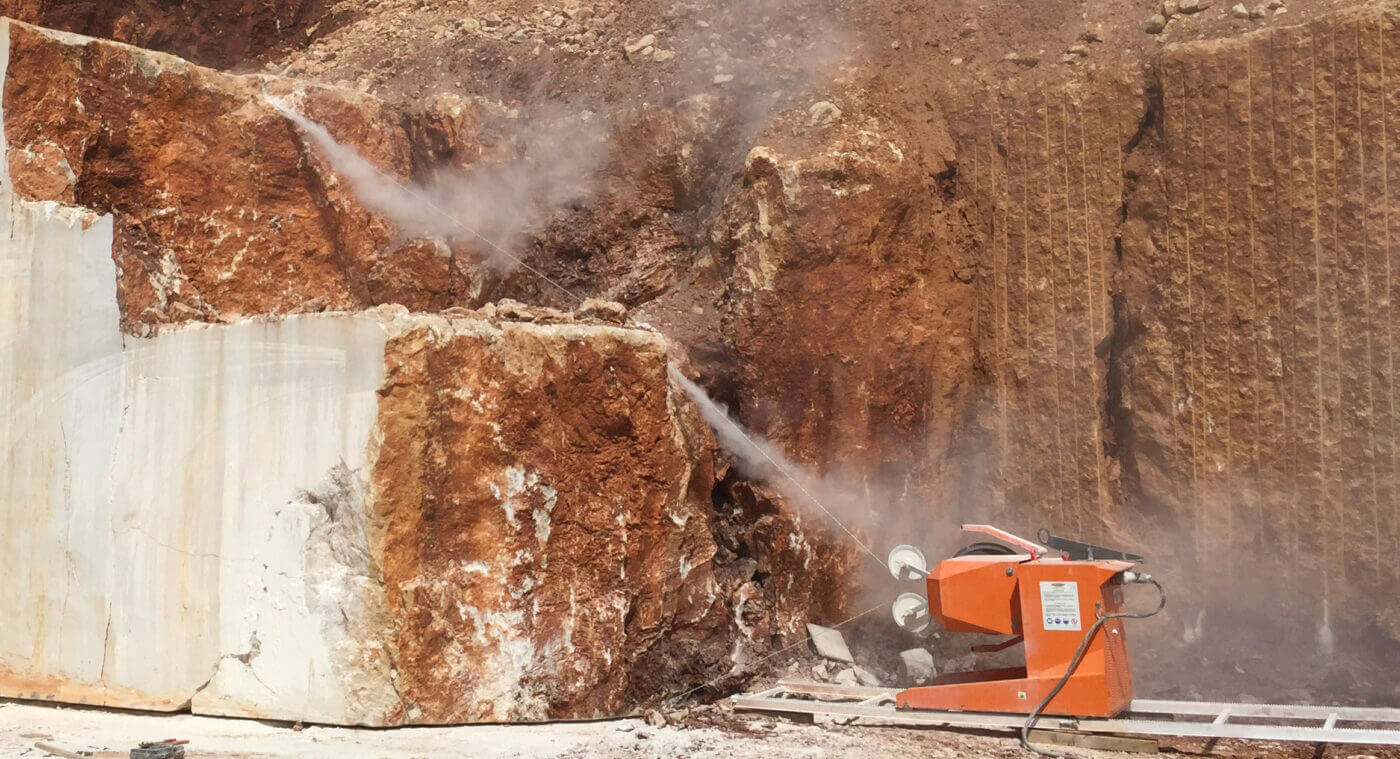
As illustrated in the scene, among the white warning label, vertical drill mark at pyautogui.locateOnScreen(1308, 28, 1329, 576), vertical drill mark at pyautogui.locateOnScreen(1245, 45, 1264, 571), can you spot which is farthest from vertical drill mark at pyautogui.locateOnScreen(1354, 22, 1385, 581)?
the white warning label

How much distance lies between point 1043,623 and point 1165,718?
3.07 feet

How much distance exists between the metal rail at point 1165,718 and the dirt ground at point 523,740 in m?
0.07

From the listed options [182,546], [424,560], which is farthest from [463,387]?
[182,546]

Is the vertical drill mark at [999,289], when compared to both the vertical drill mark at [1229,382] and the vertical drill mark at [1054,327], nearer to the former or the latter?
the vertical drill mark at [1054,327]

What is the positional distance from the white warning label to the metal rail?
0.41 meters

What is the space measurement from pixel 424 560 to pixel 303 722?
82cm

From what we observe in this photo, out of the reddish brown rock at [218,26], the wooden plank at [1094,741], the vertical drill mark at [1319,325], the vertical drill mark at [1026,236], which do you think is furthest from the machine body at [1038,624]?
the reddish brown rock at [218,26]

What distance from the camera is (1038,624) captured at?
5.48 metres

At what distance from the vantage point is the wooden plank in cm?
517

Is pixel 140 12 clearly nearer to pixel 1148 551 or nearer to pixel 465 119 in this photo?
pixel 465 119

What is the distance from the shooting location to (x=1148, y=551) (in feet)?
21.9

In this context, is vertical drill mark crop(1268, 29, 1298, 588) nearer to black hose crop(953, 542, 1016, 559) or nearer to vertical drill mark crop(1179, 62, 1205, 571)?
vertical drill mark crop(1179, 62, 1205, 571)

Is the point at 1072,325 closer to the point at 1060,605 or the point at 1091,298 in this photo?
the point at 1091,298

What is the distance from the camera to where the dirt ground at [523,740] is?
15.6 feet
